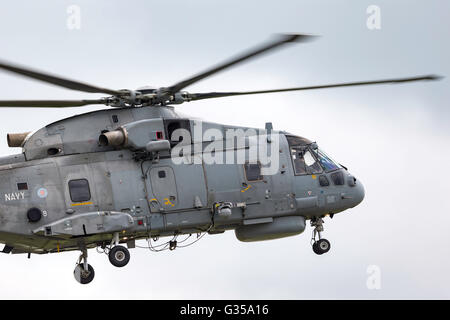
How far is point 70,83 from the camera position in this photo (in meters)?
28.6

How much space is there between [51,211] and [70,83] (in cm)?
410

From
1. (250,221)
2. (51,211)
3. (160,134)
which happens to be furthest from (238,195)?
(51,211)

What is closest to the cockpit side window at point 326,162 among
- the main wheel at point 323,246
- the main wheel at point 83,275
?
the main wheel at point 323,246

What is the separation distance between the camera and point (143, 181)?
3150cm

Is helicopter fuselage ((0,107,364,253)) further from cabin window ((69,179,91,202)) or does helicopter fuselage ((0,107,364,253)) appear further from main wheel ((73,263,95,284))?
main wheel ((73,263,95,284))

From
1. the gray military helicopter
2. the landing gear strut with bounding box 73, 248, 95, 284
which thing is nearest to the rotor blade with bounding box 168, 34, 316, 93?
the gray military helicopter

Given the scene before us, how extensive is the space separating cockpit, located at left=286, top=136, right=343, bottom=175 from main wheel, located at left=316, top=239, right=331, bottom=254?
2.26m

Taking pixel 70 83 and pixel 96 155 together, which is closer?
pixel 70 83

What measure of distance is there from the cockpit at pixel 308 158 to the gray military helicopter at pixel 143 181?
5 cm

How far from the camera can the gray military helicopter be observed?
30.4 meters

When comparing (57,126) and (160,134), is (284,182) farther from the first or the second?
(57,126)

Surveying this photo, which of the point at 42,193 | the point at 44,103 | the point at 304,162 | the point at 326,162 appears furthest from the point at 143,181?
the point at 326,162

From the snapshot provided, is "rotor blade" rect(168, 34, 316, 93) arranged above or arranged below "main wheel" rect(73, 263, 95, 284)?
above

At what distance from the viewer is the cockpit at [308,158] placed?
111 feet
